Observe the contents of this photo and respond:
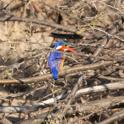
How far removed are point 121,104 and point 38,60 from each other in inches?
23.3

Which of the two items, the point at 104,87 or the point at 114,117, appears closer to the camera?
the point at 114,117

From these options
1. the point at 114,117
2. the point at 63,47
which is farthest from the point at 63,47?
the point at 114,117

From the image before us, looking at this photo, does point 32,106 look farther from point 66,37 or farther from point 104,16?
point 104,16

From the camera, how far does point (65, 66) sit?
2.69 m

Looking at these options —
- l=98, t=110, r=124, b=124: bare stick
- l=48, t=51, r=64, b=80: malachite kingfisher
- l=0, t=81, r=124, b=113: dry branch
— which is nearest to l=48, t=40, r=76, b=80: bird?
l=48, t=51, r=64, b=80: malachite kingfisher

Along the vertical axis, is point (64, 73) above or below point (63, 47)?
below

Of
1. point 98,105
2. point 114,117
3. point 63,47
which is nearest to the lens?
point 114,117

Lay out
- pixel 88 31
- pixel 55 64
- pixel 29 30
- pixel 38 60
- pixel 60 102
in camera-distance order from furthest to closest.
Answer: pixel 29 30 < pixel 88 31 < pixel 38 60 < pixel 55 64 < pixel 60 102

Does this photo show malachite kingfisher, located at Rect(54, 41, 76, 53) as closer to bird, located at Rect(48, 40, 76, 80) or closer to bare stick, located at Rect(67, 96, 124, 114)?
bird, located at Rect(48, 40, 76, 80)

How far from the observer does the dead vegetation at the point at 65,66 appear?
244 cm

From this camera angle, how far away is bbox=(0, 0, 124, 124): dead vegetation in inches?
96.2

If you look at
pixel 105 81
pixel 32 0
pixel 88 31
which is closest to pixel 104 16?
pixel 88 31

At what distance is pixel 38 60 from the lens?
9.21 feet

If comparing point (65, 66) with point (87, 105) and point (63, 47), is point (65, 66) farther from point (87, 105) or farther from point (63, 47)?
point (87, 105)
